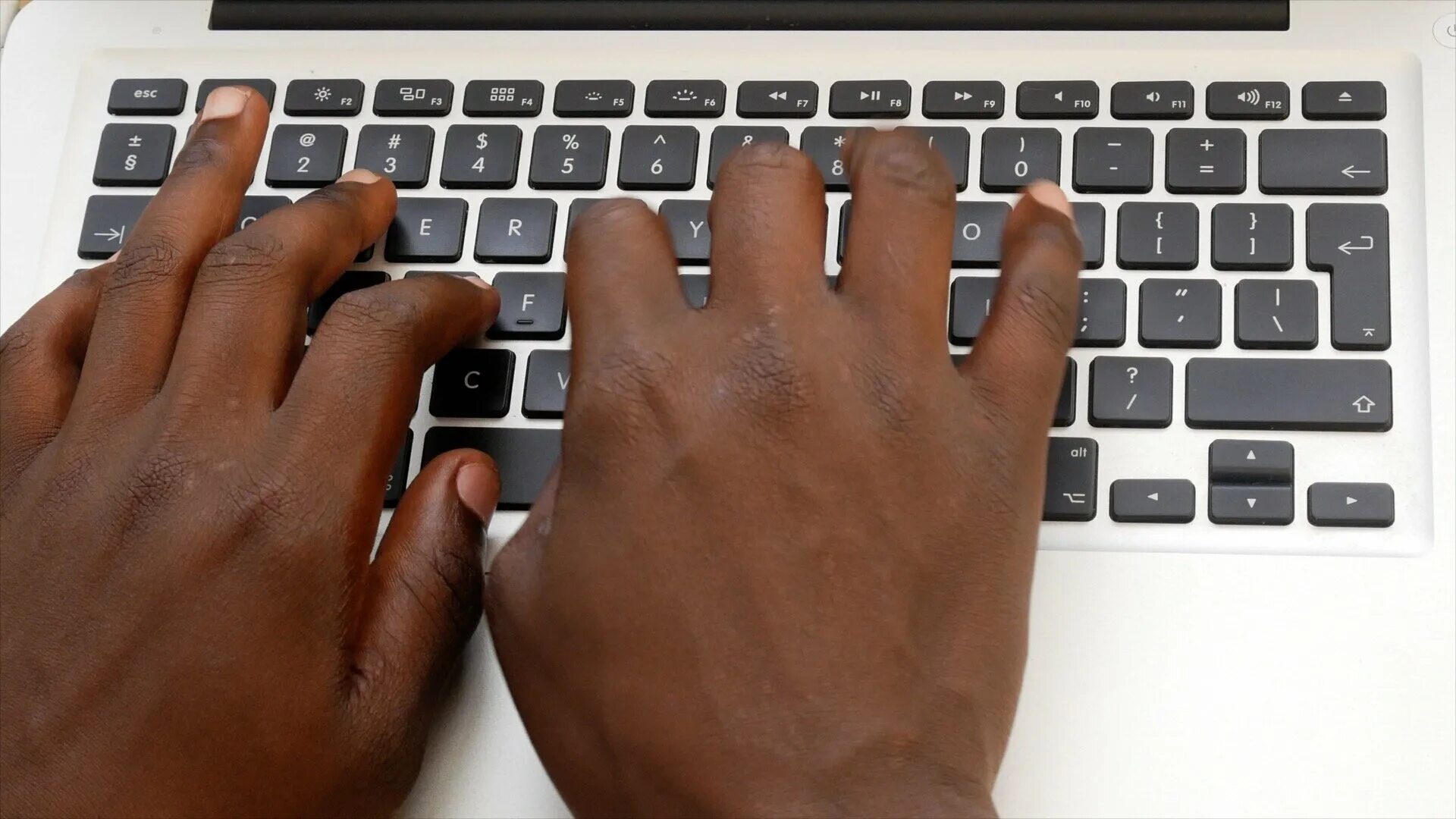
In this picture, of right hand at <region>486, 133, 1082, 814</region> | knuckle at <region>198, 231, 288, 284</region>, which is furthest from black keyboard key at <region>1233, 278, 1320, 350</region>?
knuckle at <region>198, 231, 288, 284</region>

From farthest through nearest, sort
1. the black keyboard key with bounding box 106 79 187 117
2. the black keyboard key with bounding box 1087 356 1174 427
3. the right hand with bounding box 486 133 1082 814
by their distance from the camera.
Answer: the black keyboard key with bounding box 106 79 187 117
the black keyboard key with bounding box 1087 356 1174 427
the right hand with bounding box 486 133 1082 814

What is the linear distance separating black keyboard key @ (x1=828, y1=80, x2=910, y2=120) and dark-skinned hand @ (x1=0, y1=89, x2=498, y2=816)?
0.67 feet

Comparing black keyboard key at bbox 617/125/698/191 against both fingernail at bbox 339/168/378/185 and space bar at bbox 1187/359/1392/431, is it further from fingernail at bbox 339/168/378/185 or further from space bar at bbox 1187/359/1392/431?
space bar at bbox 1187/359/1392/431

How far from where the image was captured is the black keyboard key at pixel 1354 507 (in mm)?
525

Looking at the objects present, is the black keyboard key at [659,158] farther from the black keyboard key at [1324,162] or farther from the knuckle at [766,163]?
the black keyboard key at [1324,162]

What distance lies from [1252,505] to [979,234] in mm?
170

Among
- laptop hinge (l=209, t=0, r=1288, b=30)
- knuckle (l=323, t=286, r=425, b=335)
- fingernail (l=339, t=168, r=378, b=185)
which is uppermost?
laptop hinge (l=209, t=0, r=1288, b=30)

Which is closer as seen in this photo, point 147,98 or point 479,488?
point 479,488

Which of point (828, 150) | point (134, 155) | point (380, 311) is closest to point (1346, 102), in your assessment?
point (828, 150)

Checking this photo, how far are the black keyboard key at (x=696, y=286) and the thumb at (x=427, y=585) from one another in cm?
13

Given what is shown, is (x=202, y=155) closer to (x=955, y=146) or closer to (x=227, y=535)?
(x=227, y=535)

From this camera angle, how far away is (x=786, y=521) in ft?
1.50

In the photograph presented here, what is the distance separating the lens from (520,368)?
1.89 ft

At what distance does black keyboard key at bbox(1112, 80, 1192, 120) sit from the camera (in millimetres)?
589
